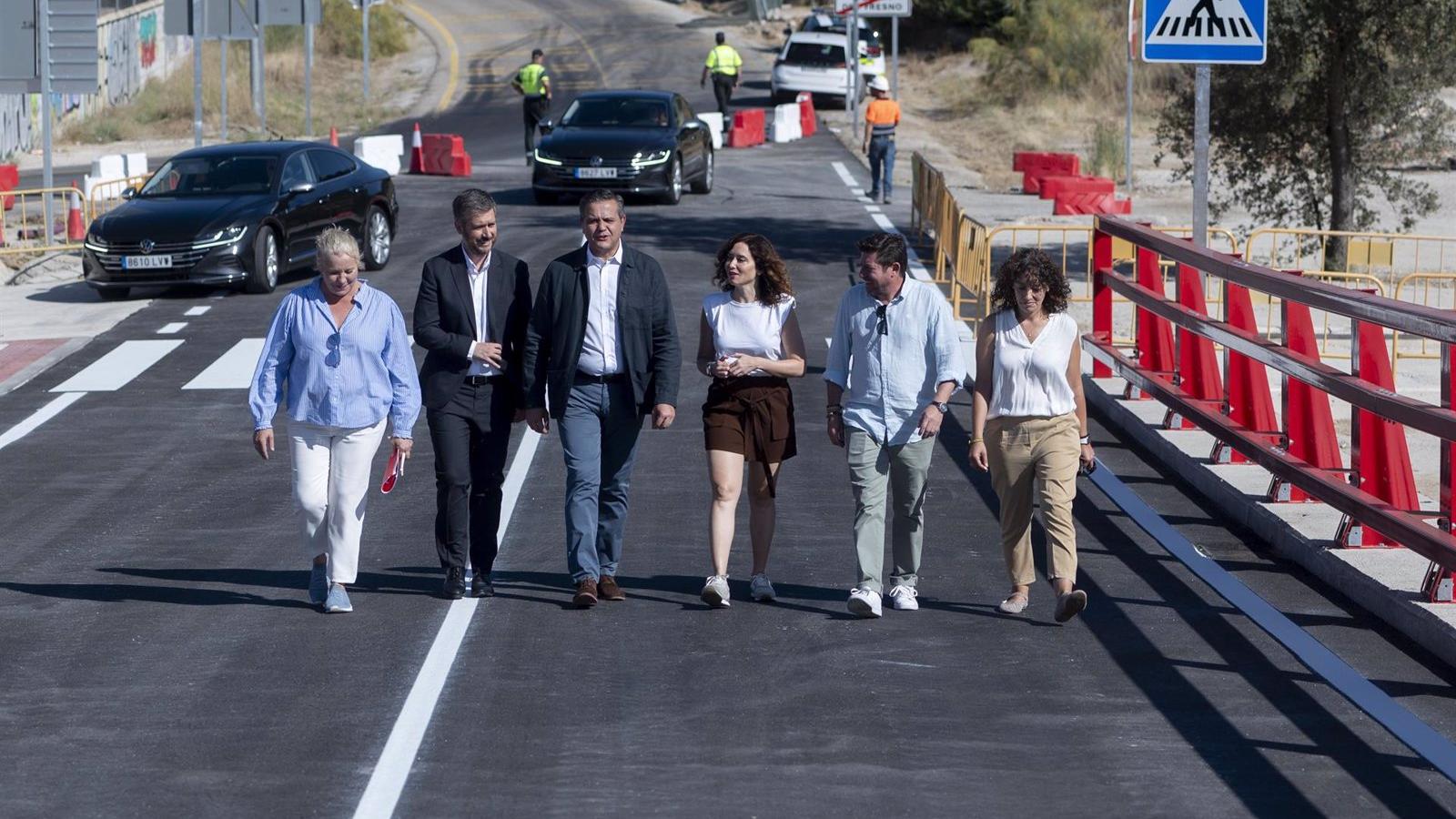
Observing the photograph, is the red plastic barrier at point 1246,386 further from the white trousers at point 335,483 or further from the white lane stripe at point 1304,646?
the white trousers at point 335,483

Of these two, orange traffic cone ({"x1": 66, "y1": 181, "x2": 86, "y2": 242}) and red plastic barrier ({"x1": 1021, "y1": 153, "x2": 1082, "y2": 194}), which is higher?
red plastic barrier ({"x1": 1021, "y1": 153, "x2": 1082, "y2": 194})

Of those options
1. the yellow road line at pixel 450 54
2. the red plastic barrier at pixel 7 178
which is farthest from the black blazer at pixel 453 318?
the yellow road line at pixel 450 54

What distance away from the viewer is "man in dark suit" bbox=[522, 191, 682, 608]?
8.84m

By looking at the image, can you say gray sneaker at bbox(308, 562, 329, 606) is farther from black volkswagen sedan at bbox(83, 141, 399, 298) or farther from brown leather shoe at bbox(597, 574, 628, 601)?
black volkswagen sedan at bbox(83, 141, 399, 298)

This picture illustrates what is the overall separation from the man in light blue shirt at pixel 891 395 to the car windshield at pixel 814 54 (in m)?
40.3

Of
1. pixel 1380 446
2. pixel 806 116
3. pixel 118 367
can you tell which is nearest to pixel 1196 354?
pixel 1380 446

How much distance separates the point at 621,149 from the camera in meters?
28.2

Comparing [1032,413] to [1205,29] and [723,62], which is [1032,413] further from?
[723,62]

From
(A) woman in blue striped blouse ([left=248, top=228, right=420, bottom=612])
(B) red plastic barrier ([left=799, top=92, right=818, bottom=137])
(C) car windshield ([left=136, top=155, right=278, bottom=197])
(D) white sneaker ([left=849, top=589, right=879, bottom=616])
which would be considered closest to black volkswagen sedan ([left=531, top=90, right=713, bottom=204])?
(C) car windshield ([left=136, top=155, right=278, bottom=197])

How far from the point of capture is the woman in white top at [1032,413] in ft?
28.6

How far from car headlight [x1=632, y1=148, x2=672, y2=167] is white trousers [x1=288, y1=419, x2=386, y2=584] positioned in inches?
772

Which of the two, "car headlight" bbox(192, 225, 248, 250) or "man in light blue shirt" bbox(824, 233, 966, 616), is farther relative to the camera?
"car headlight" bbox(192, 225, 248, 250)

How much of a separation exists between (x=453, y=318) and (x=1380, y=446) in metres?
4.19

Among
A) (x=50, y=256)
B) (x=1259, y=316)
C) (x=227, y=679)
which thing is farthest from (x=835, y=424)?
(x=50, y=256)
